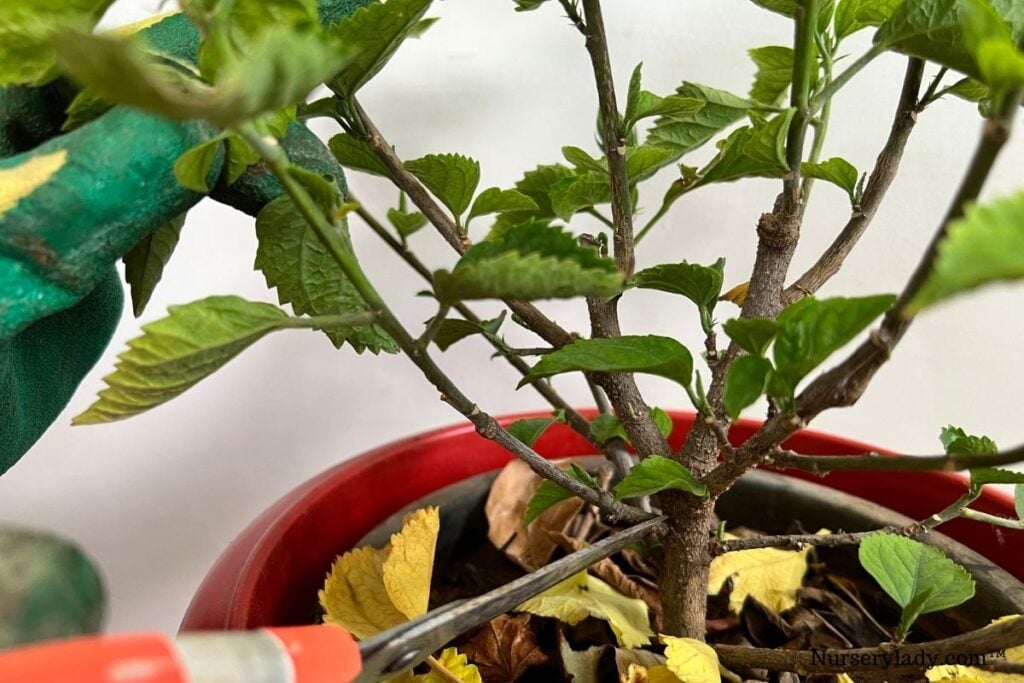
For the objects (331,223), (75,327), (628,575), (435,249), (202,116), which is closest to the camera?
(202,116)

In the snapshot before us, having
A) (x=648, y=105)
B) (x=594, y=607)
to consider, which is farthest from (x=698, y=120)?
(x=594, y=607)

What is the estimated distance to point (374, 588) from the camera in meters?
0.48

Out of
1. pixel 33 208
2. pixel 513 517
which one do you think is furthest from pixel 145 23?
pixel 513 517

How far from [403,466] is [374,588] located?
0.14 metres

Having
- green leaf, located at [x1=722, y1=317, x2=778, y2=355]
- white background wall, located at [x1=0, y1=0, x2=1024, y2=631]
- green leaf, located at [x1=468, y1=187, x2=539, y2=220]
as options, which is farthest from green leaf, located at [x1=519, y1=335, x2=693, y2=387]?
white background wall, located at [x1=0, y1=0, x2=1024, y2=631]

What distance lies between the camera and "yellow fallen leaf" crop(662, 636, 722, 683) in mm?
378

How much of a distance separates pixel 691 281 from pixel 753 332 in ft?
0.34

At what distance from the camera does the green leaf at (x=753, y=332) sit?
11.3 inches

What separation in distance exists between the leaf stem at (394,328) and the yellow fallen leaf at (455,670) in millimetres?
98

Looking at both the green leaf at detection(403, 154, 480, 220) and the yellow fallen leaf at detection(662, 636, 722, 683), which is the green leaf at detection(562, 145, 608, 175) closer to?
the green leaf at detection(403, 154, 480, 220)

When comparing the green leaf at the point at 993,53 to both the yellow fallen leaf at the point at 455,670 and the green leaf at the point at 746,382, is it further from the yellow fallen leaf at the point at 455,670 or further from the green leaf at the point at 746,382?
the yellow fallen leaf at the point at 455,670

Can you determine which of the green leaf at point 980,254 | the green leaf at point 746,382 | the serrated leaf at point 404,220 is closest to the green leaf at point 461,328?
the serrated leaf at point 404,220

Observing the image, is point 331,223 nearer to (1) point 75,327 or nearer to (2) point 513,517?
(1) point 75,327

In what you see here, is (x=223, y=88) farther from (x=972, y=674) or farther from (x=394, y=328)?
(x=972, y=674)
